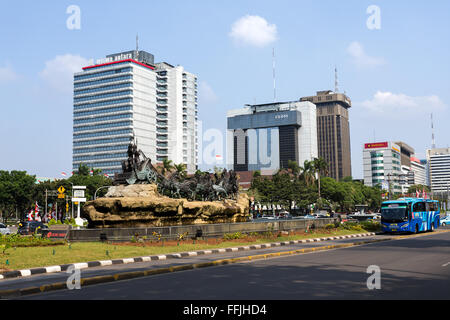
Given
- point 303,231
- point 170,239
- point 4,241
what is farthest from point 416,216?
point 4,241

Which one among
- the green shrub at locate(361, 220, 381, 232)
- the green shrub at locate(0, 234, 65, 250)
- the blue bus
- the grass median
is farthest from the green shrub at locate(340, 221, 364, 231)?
the green shrub at locate(0, 234, 65, 250)

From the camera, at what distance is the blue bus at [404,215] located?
33406 millimetres

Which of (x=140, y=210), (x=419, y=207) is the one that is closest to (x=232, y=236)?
(x=140, y=210)

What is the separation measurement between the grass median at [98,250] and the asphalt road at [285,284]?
15.4 feet

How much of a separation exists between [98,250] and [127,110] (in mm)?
127827

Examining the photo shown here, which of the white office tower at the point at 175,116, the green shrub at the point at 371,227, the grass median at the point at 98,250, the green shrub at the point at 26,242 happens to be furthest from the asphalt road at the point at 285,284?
the white office tower at the point at 175,116

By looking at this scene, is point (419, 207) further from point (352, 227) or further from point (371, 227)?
point (352, 227)

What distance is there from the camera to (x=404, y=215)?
109 feet

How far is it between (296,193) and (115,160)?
2836 inches

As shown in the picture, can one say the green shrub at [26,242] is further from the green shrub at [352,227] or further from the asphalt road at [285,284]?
the green shrub at [352,227]

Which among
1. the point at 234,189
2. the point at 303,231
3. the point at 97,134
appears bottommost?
the point at 303,231

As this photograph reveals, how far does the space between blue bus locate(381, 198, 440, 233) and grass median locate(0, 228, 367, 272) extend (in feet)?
36.9
